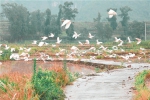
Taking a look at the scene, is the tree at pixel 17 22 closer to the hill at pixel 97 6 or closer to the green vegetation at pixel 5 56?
the green vegetation at pixel 5 56

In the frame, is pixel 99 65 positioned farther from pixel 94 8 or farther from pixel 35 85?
pixel 94 8

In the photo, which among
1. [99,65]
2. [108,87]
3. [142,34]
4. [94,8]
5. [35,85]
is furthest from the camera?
[94,8]

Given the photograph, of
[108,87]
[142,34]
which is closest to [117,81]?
[108,87]

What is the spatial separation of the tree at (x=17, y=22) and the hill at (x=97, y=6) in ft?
181

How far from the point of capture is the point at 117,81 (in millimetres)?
15320

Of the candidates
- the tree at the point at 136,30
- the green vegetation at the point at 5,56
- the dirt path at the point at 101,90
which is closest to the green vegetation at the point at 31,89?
the dirt path at the point at 101,90

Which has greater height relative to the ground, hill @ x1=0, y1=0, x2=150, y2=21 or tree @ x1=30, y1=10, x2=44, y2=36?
hill @ x1=0, y1=0, x2=150, y2=21

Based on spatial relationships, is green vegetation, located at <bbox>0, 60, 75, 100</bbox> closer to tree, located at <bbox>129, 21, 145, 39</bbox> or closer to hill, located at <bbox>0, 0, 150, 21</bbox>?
tree, located at <bbox>129, 21, 145, 39</bbox>

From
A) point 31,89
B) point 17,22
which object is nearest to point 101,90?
point 31,89

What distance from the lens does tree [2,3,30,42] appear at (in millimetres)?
81125

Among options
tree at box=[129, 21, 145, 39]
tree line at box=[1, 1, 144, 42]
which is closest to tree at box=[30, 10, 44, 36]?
tree line at box=[1, 1, 144, 42]

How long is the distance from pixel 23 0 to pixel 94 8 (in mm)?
30615

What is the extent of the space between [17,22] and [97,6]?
7765cm

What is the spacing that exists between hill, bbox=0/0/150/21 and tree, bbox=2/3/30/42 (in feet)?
181
